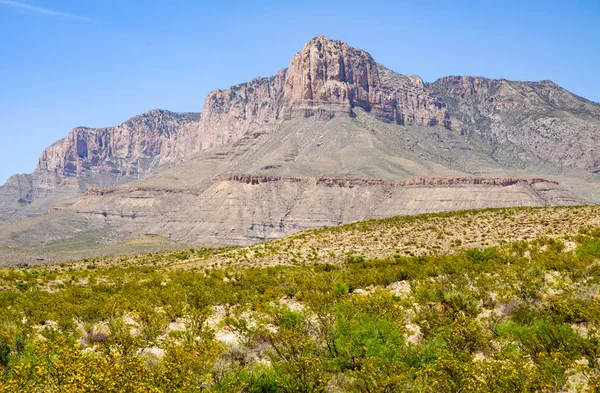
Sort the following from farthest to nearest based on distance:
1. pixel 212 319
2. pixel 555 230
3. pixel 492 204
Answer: pixel 492 204, pixel 555 230, pixel 212 319

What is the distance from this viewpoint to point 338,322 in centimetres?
1856

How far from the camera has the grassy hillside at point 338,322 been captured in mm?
13125

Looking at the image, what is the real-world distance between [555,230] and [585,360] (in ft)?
75.2

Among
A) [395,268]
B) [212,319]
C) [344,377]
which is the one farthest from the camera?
[395,268]

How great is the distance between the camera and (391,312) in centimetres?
1928

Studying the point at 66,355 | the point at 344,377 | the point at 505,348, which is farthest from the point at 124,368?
the point at 505,348

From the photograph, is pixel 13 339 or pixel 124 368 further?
pixel 13 339

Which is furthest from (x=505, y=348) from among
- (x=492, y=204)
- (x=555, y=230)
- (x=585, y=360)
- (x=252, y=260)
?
(x=492, y=204)

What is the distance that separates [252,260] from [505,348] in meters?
25.6

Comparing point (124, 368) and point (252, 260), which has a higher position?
point (124, 368)

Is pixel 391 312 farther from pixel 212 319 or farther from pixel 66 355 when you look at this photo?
pixel 66 355

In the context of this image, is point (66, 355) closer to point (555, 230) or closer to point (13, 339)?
point (13, 339)

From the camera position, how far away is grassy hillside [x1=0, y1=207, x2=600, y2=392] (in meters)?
13.1

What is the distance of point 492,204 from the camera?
19925 cm
